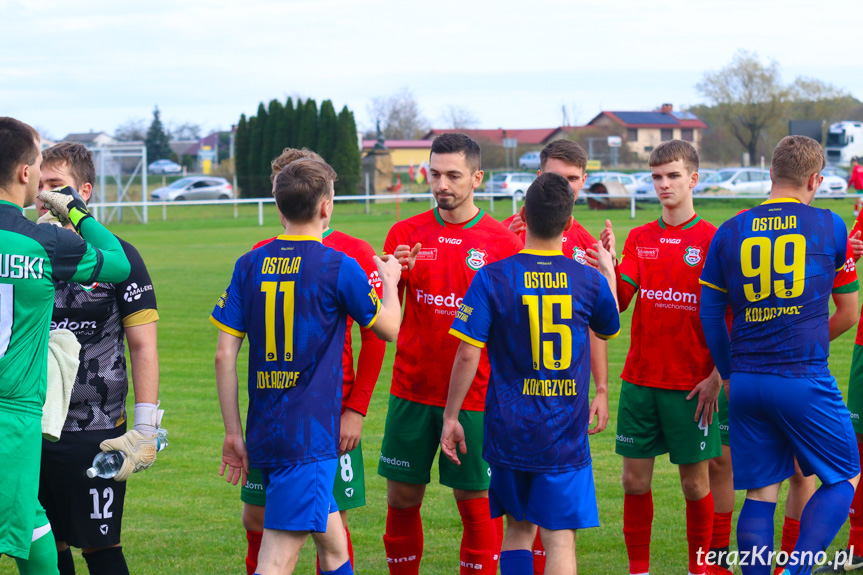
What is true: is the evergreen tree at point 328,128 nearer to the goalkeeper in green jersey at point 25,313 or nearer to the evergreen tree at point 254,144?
the evergreen tree at point 254,144

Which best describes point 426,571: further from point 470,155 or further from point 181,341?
point 181,341

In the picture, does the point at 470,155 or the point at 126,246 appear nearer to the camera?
the point at 126,246

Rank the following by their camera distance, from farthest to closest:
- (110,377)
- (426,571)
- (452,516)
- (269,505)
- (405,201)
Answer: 1. (405,201)
2. (452,516)
3. (426,571)
4. (110,377)
5. (269,505)

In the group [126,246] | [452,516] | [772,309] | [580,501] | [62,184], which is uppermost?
[62,184]

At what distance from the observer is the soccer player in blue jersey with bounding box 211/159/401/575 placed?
3.57 metres

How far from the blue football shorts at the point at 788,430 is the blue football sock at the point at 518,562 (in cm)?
107

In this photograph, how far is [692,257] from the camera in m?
4.92

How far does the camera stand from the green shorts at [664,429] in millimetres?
4867

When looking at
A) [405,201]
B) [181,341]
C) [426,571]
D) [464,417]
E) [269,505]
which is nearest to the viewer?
[269,505]

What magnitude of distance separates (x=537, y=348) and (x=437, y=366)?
0.95 m

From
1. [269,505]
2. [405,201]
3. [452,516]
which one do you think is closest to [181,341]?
[452,516]

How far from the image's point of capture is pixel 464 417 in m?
4.54

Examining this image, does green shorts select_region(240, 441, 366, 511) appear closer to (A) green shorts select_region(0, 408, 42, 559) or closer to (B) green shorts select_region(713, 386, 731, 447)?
(A) green shorts select_region(0, 408, 42, 559)

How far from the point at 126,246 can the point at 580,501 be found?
7.38ft
